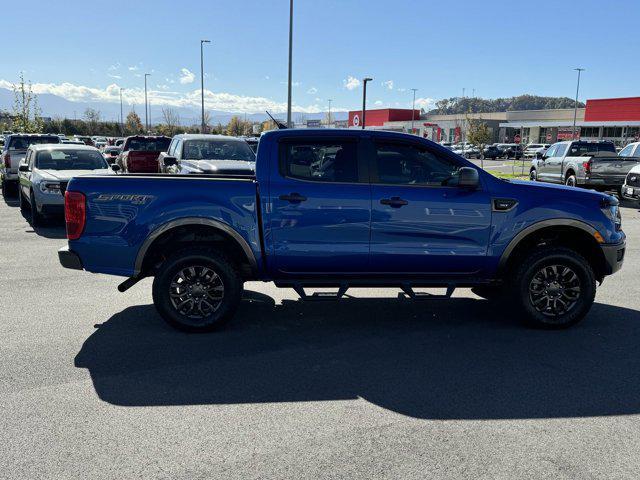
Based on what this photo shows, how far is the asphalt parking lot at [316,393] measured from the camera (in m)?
Result: 3.37

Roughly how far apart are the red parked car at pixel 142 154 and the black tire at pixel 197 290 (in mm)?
14037

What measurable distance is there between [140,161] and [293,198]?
15197 mm

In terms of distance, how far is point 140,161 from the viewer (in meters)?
19.3

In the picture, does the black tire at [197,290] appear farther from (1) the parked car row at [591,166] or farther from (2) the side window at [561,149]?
(2) the side window at [561,149]

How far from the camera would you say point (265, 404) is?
409cm

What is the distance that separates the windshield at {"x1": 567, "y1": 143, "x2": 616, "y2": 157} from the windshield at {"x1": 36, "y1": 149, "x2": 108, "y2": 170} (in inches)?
599

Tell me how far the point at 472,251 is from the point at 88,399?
366 centimetres

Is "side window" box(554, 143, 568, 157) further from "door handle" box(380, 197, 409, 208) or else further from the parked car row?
"door handle" box(380, 197, 409, 208)

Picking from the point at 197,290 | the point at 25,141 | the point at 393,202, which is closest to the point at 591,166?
the point at 393,202

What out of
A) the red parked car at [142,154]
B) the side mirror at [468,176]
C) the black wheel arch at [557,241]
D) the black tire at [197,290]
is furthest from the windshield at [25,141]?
the black wheel arch at [557,241]

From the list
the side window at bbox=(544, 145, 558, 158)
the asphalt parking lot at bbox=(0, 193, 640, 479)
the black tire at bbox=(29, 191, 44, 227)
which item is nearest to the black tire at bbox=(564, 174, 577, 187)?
the side window at bbox=(544, 145, 558, 158)

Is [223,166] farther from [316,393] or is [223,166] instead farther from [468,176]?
[316,393]

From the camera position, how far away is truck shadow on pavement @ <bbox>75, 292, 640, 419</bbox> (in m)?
4.19

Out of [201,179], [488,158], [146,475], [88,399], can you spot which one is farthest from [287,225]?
[488,158]
